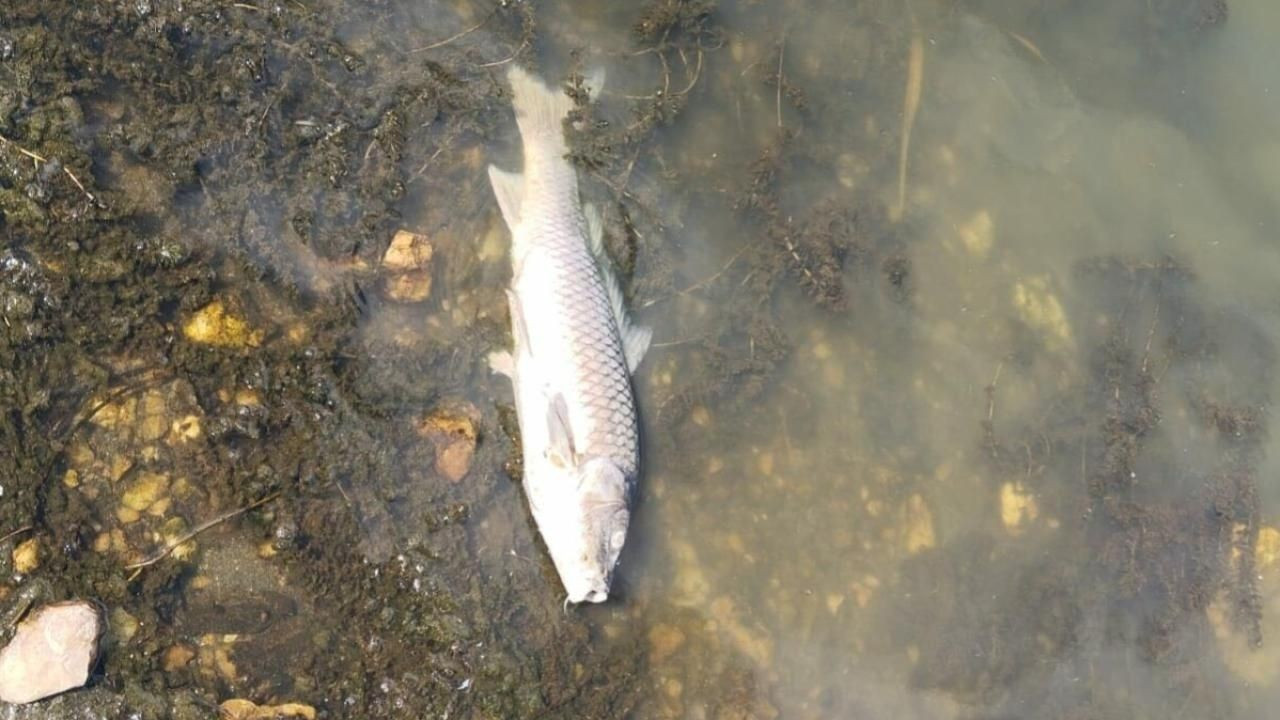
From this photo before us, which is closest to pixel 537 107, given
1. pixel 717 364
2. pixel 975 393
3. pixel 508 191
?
pixel 508 191

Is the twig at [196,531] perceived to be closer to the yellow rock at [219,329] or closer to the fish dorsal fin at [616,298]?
the yellow rock at [219,329]

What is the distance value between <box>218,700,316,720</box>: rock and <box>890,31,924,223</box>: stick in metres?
4.47

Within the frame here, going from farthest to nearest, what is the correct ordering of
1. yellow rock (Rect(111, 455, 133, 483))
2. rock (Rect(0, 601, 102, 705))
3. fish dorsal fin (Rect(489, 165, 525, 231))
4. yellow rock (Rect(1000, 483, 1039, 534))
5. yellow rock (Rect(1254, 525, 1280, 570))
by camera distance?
yellow rock (Rect(1254, 525, 1280, 570)) → yellow rock (Rect(1000, 483, 1039, 534)) → fish dorsal fin (Rect(489, 165, 525, 231)) → yellow rock (Rect(111, 455, 133, 483)) → rock (Rect(0, 601, 102, 705))

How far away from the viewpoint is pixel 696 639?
16.4ft

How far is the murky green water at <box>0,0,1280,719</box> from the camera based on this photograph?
4.27m

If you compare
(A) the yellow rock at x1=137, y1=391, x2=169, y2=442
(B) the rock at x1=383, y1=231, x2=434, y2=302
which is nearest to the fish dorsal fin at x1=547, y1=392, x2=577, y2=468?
(B) the rock at x1=383, y1=231, x2=434, y2=302

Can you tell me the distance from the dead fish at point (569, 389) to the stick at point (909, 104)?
2201 mm

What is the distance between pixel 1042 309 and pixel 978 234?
678 millimetres

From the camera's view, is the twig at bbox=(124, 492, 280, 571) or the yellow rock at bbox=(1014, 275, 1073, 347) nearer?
the twig at bbox=(124, 492, 280, 571)

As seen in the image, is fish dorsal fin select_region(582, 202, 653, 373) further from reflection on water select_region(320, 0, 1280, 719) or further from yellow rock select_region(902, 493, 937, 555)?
yellow rock select_region(902, 493, 937, 555)

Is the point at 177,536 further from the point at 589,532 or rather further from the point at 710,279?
the point at 710,279

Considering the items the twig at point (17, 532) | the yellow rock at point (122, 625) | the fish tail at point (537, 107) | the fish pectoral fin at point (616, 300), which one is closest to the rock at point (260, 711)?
the yellow rock at point (122, 625)

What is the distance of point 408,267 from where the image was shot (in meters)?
4.67

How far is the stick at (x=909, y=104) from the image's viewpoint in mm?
5613
